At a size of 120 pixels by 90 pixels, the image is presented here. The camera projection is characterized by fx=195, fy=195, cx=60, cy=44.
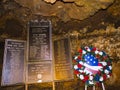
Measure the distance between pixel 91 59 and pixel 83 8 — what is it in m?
1.52

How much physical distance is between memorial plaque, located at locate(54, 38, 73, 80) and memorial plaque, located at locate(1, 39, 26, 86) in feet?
3.06

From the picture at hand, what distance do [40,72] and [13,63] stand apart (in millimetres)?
788

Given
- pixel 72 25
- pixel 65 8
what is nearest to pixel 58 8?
pixel 65 8

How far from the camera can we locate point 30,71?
5.37 m

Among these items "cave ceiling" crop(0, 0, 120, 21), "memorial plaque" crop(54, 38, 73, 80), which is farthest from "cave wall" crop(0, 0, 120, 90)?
"memorial plaque" crop(54, 38, 73, 80)

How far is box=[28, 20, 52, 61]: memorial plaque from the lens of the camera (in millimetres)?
5543

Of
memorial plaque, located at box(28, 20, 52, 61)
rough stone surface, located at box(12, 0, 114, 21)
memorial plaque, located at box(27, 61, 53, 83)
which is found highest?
rough stone surface, located at box(12, 0, 114, 21)

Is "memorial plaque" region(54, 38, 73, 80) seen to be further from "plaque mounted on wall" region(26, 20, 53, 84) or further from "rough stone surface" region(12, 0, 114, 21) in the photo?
"rough stone surface" region(12, 0, 114, 21)

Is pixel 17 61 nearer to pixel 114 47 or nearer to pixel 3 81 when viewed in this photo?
pixel 3 81

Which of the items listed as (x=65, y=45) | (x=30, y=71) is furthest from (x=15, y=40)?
(x=65, y=45)

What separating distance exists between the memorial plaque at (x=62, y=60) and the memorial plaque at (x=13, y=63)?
3.06 feet

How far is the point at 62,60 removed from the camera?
551cm

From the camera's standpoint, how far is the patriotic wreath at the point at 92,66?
4.94 metres

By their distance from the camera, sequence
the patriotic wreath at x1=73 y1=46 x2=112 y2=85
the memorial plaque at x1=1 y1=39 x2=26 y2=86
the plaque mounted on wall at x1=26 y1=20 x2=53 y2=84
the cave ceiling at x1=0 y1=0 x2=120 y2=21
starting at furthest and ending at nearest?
the cave ceiling at x1=0 y1=0 x2=120 y2=21 < the plaque mounted on wall at x1=26 y1=20 x2=53 y2=84 < the memorial plaque at x1=1 y1=39 x2=26 y2=86 < the patriotic wreath at x1=73 y1=46 x2=112 y2=85
